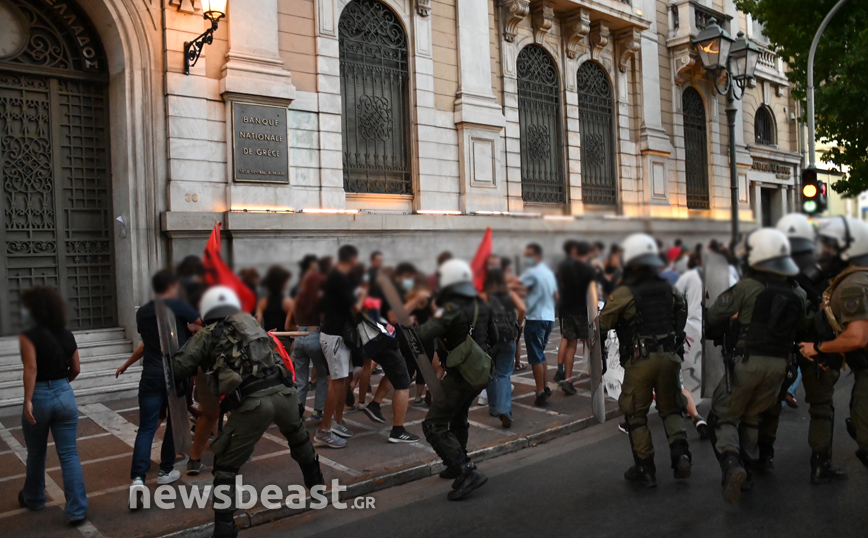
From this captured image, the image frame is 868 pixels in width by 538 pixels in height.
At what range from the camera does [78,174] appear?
30.7 feet

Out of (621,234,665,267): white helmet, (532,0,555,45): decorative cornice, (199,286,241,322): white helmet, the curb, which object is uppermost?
(532,0,555,45): decorative cornice

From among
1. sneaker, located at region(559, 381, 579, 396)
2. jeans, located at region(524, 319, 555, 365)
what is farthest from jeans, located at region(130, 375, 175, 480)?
sneaker, located at region(559, 381, 579, 396)

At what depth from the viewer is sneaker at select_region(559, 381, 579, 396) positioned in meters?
8.26

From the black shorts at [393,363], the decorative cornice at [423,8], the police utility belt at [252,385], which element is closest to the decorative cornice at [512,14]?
the decorative cornice at [423,8]

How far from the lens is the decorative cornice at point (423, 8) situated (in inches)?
468

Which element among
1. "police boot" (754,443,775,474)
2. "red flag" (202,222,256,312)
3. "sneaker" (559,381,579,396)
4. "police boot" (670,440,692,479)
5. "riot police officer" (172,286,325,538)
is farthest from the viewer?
"sneaker" (559,381,579,396)

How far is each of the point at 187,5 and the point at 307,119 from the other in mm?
2266

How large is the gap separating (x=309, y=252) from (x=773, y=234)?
2549 mm

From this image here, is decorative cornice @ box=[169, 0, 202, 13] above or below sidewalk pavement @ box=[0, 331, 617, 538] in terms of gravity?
above

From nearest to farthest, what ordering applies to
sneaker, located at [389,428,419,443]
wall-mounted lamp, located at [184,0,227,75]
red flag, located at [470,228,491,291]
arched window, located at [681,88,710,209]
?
1. red flag, located at [470,228,491,291]
2. arched window, located at [681,88,710,209]
3. sneaker, located at [389,428,419,443]
4. wall-mounted lamp, located at [184,0,227,75]

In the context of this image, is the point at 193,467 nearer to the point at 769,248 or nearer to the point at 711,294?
the point at 711,294

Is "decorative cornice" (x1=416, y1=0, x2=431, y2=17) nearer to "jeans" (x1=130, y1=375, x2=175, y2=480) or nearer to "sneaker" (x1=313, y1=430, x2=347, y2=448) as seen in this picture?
"sneaker" (x1=313, y1=430, x2=347, y2=448)

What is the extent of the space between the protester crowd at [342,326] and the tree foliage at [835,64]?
349 inches

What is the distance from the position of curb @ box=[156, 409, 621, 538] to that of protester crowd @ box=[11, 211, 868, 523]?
417 millimetres
